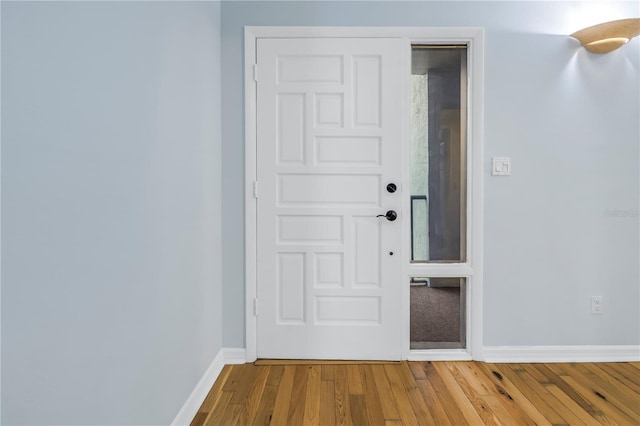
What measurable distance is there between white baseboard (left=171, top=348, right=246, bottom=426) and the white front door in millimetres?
156

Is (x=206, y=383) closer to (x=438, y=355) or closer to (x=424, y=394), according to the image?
(x=424, y=394)

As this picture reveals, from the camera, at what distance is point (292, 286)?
92.4 inches

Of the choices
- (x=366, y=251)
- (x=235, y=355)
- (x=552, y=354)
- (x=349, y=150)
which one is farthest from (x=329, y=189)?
(x=552, y=354)

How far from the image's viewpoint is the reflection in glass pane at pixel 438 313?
2400 millimetres

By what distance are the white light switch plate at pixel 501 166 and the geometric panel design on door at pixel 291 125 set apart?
1.18 metres

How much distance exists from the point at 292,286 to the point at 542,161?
1729 millimetres

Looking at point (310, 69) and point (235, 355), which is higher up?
point (310, 69)

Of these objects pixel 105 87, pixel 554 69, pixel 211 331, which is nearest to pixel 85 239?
pixel 105 87

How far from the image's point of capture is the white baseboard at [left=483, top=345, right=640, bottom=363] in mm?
2324

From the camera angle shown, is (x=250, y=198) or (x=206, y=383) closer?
(x=206, y=383)

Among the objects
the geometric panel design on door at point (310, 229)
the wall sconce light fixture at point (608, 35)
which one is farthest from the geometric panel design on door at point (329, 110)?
the wall sconce light fixture at point (608, 35)

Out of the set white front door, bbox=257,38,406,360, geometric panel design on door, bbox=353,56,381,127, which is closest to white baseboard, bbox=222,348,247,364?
white front door, bbox=257,38,406,360

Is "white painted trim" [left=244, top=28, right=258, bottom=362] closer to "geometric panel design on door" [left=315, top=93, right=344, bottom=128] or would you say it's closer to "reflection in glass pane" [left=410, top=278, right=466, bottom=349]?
"geometric panel design on door" [left=315, top=93, right=344, bottom=128]

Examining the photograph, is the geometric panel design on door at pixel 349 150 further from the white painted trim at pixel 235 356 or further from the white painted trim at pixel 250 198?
the white painted trim at pixel 235 356
